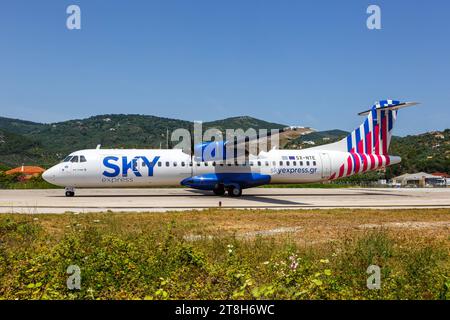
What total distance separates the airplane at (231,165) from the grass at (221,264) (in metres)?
14.7

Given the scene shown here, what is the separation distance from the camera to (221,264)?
734 centimetres

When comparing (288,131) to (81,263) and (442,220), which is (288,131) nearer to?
(442,220)

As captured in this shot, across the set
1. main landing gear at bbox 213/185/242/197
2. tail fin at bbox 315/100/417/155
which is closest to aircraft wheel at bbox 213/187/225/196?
main landing gear at bbox 213/185/242/197

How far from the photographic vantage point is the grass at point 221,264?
18.8 feet

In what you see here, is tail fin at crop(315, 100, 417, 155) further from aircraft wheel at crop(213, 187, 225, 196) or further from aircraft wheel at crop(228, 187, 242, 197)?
aircraft wheel at crop(213, 187, 225, 196)

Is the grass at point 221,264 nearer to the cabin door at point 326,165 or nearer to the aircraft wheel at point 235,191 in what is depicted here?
the aircraft wheel at point 235,191

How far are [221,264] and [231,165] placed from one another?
2294 centimetres

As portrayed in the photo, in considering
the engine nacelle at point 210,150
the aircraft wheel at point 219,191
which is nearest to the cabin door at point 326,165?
the aircraft wheel at point 219,191

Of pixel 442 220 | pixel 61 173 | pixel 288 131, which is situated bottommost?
pixel 442 220
